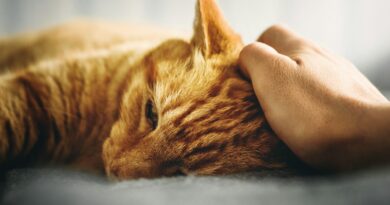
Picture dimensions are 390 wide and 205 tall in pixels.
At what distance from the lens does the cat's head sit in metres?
0.83

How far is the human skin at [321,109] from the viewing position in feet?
2.21

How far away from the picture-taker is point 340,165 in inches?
28.1

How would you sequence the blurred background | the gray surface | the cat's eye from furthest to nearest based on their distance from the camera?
the blurred background < the cat's eye < the gray surface

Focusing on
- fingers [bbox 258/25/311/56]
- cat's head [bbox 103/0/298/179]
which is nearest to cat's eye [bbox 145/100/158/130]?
cat's head [bbox 103/0/298/179]

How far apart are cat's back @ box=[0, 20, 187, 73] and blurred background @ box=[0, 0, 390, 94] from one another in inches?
24.4

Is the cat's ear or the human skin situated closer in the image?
the human skin

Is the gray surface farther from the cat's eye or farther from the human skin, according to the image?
the cat's eye

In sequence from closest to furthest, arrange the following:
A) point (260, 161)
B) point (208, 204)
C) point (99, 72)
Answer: point (208, 204) → point (260, 161) → point (99, 72)

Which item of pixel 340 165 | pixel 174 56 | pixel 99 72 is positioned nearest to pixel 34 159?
pixel 99 72

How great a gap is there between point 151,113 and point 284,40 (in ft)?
1.41

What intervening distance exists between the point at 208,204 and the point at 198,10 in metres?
0.70

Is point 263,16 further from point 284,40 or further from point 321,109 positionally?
point 321,109

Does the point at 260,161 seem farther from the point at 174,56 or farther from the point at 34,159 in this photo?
the point at 34,159

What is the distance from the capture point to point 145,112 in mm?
1047
